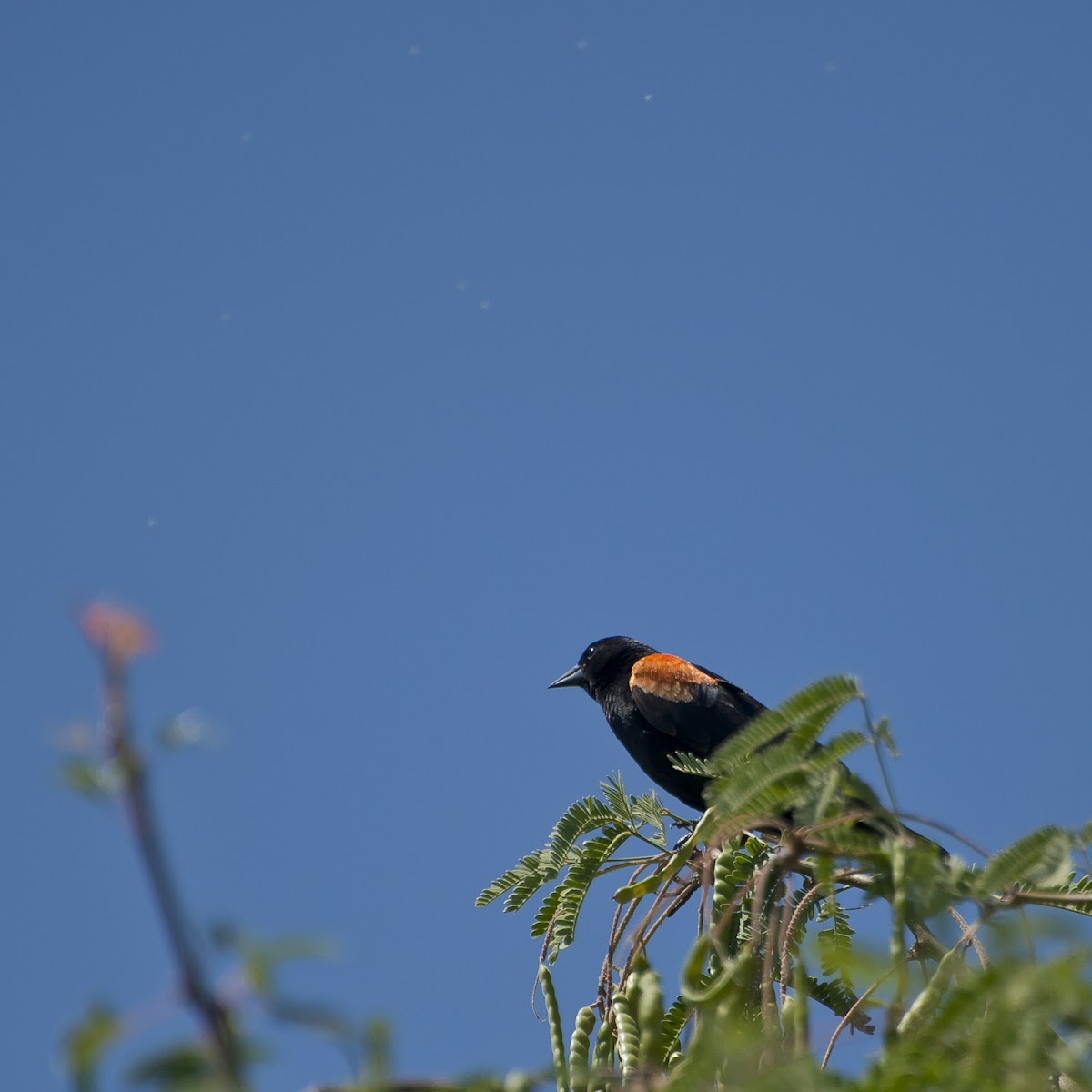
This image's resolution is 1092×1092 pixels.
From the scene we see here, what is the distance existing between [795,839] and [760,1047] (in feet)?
0.99

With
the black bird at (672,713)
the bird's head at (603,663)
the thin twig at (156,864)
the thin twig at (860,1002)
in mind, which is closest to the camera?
the thin twig at (156,864)

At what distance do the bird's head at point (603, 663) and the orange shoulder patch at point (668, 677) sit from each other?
33 cm

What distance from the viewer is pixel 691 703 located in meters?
6.88

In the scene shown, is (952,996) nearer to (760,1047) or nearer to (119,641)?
(760,1047)

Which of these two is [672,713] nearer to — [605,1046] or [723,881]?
[723,881]

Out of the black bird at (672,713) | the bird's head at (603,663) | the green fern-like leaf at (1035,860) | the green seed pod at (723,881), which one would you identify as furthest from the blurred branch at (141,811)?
the bird's head at (603,663)

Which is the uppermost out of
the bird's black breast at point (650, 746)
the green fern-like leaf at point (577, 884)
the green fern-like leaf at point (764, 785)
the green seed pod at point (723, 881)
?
the bird's black breast at point (650, 746)

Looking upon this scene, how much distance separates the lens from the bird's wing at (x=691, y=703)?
6.74 metres

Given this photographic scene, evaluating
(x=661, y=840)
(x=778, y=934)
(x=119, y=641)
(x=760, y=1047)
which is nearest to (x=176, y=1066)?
(x=119, y=641)

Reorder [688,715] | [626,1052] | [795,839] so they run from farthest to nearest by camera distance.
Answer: [688,715] → [626,1052] → [795,839]

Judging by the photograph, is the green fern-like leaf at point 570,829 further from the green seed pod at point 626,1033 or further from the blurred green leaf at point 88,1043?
the blurred green leaf at point 88,1043

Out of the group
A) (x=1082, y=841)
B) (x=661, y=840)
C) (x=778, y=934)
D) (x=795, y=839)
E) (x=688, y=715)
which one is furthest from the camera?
(x=688, y=715)

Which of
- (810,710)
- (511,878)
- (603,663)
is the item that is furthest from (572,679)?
(810,710)

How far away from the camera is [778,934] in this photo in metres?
2.80
